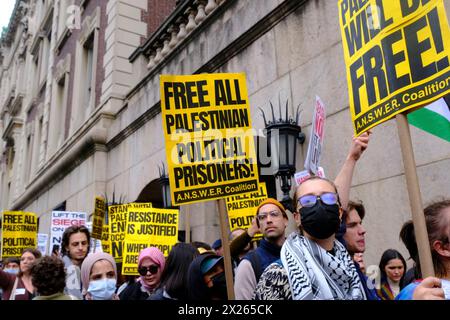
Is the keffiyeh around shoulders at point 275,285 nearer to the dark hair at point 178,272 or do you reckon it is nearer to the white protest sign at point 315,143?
the dark hair at point 178,272

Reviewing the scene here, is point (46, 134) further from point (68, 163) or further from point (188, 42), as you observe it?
point (188, 42)

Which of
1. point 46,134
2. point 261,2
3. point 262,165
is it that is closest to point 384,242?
point 262,165

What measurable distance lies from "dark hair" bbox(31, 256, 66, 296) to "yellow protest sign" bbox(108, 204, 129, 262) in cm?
340

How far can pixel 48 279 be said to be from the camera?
117 inches

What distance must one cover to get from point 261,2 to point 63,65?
490 inches

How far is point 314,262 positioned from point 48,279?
1.89 metres

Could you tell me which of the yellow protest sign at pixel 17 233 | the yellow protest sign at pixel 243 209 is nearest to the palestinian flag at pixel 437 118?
the yellow protest sign at pixel 243 209

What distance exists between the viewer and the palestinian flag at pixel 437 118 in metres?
3.34

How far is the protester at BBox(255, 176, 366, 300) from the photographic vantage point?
1821mm

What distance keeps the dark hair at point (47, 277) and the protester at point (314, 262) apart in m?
1.64

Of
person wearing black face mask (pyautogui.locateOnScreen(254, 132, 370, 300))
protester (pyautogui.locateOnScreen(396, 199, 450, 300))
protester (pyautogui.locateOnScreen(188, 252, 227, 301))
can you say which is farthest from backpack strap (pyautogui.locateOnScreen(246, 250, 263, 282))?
protester (pyautogui.locateOnScreen(396, 199, 450, 300))

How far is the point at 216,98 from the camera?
152 inches
